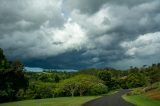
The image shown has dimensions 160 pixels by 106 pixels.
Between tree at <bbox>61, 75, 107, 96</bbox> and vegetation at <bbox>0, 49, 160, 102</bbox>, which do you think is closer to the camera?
vegetation at <bbox>0, 49, 160, 102</bbox>

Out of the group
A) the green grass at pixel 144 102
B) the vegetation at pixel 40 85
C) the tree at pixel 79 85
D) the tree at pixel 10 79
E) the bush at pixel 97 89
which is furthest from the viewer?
the bush at pixel 97 89

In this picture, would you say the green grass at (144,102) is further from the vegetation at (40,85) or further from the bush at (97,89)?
the bush at (97,89)

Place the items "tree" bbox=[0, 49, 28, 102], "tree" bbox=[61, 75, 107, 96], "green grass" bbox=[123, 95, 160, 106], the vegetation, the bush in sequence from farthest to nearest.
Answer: the bush → "tree" bbox=[61, 75, 107, 96] → the vegetation → "tree" bbox=[0, 49, 28, 102] → "green grass" bbox=[123, 95, 160, 106]

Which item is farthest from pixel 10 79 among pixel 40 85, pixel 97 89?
pixel 97 89

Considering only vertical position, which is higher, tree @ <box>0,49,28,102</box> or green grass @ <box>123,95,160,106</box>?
tree @ <box>0,49,28,102</box>

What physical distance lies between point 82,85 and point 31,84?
2224 cm

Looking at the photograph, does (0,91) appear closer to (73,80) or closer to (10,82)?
(10,82)

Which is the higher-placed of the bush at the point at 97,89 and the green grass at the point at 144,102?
the bush at the point at 97,89

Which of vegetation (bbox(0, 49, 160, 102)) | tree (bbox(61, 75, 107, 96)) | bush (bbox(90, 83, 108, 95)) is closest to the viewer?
vegetation (bbox(0, 49, 160, 102))

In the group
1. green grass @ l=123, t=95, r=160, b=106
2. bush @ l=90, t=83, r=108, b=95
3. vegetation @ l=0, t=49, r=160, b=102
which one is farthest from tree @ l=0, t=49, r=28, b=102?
green grass @ l=123, t=95, r=160, b=106

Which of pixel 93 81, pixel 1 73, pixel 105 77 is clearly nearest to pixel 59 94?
pixel 93 81

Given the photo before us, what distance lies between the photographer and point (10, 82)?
311ft

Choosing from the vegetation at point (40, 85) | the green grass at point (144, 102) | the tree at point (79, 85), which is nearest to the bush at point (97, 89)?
the vegetation at point (40, 85)

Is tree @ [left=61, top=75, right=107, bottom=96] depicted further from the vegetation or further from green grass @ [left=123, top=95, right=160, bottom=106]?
green grass @ [left=123, top=95, right=160, bottom=106]
